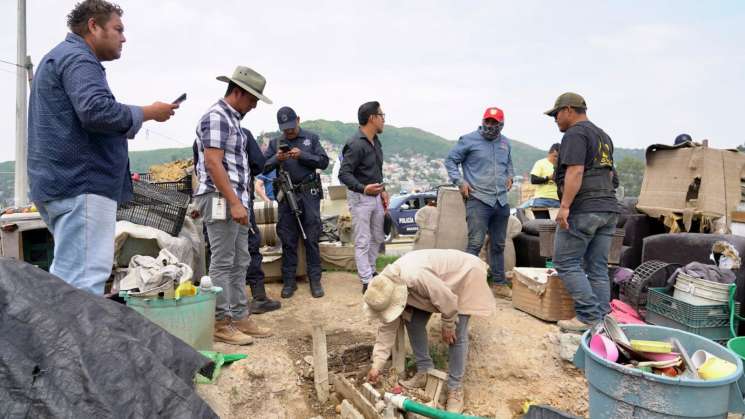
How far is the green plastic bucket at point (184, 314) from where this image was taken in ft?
9.55

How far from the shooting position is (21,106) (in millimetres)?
7664

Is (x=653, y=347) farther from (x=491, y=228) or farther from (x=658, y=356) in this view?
(x=491, y=228)

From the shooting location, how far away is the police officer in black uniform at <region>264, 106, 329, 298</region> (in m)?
4.94

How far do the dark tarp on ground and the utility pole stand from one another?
700cm

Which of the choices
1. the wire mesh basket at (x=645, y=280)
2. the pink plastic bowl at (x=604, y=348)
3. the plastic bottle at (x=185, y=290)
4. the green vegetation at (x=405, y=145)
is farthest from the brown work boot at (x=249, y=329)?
the green vegetation at (x=405, y=145)

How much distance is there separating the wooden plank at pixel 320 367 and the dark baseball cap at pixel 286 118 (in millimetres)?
2248

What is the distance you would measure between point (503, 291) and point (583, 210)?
63.4 inches

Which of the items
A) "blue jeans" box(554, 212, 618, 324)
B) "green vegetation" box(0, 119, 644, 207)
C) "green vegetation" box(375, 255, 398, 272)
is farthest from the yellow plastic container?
"green vegetation" box(0, 119, 644, 207)

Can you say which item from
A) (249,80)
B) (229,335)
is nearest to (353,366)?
(229,335)

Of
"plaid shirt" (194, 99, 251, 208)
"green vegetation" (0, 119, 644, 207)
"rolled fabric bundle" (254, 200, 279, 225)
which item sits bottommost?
"rolled fabric bundle" (254, 200, 279, 225)

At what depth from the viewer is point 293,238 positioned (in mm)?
5039

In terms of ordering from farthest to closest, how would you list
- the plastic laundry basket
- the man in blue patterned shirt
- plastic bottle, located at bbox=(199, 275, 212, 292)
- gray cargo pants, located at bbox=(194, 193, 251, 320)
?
1. the plastic laundry basket
2. gray cargo pants, located at bbox=(194, 193, 251, 320)
3. plastic bottle, located at bbox=(199, 275, 212, 292)
4. the man in blue patterned shirt

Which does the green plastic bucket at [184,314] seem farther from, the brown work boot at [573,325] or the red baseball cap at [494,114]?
the red baseball cap at [494,114]

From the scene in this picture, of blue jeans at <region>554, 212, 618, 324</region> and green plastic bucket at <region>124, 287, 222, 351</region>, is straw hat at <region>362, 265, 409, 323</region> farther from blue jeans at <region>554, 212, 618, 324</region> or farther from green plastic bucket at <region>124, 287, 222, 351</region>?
blue jeans at <region>554, 212, 618, 324</region>
